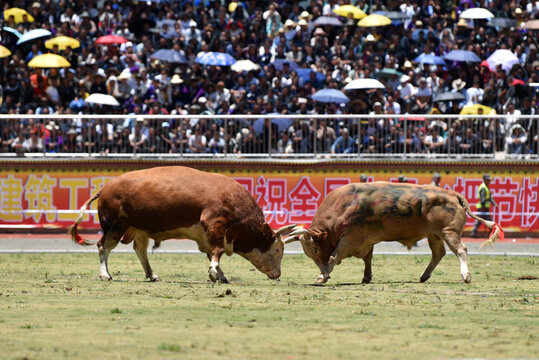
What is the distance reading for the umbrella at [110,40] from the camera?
3378 cm

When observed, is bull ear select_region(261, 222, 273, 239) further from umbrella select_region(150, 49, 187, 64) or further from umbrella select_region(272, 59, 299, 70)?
umbrella select_region(150, 49, 187, 64)

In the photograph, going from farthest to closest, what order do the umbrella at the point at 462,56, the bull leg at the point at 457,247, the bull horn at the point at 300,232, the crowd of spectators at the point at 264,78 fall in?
the umbrella at the point at 462,56, the crowd of spectators at the point at 264,78, the bull horn at the point at 300,232, the bull leg at the point at 457,247

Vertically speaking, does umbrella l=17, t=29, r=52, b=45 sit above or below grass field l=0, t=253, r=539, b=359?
above

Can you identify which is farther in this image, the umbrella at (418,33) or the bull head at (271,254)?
the umbrella at (418,33)

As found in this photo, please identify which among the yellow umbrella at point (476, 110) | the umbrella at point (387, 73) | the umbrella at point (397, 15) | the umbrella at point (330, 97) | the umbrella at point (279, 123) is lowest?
the umbrella at point (279, 123)

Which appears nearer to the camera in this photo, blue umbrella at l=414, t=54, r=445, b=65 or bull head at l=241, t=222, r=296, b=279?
bull head at l=241, t=222, r=296, b=279

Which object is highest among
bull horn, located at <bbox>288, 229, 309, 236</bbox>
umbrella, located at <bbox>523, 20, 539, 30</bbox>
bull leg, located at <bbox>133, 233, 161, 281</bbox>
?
umbrella, located at <bbox>523, 20, 539, 30</bbox>

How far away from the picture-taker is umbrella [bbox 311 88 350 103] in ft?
101

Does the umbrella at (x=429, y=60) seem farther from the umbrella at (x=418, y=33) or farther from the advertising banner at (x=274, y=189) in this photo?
the advertising banner at (x=274, y=189)

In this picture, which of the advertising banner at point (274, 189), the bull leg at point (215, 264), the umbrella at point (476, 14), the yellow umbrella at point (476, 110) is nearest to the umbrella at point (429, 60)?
the umbrella at point (476, 14)

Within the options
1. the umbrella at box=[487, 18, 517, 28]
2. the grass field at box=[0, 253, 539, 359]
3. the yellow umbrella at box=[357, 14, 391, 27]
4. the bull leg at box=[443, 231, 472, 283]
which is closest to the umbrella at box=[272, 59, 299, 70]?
the yellow umbrella at box=[357, 14, 391, 27]

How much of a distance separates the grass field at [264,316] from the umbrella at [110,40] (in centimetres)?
1348

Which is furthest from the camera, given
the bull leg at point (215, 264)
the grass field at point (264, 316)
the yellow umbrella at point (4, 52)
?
the yellow umbrella at point (4, 52)

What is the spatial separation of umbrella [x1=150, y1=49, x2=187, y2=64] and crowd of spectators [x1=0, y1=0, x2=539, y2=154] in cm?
40
